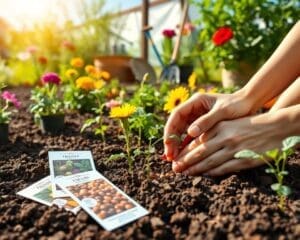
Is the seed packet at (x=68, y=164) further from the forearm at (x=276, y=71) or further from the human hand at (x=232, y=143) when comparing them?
the forearm at (x=276, y=71)

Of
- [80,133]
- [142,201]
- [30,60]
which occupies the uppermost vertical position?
[30,60]

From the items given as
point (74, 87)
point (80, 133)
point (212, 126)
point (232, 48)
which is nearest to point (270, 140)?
point (212, 126)

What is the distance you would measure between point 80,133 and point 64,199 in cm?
103

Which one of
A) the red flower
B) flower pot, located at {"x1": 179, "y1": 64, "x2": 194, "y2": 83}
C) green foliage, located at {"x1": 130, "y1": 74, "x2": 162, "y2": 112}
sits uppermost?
flower pot, located at {"x1": 179, "y1": 64, "x2": 194, "y2": 83}

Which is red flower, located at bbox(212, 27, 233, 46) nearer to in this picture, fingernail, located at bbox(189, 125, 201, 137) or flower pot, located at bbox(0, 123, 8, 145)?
flower pot, located at bbox(0, 123, 8, 145)

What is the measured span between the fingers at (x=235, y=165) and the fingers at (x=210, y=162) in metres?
0.02

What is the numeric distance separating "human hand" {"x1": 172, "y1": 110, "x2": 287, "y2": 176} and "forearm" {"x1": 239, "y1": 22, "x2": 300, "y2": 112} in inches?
10.4

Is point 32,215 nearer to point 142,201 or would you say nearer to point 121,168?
point 142,201

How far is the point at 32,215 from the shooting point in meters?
1.22

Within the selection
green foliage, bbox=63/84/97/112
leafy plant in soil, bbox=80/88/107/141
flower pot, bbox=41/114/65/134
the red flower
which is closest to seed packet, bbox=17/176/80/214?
leafy plant in soil, bbox=80/88/107/141

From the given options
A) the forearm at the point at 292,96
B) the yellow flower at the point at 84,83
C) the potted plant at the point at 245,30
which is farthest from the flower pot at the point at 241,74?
the forearm at the point at 292,96

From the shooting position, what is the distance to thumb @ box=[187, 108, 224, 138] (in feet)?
4.67

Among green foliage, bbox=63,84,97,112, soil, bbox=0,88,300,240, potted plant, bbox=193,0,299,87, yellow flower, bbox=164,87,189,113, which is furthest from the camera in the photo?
potted plant, bbox=193,0,299,87

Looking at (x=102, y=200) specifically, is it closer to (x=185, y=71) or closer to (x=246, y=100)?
(x=246, y=100)
